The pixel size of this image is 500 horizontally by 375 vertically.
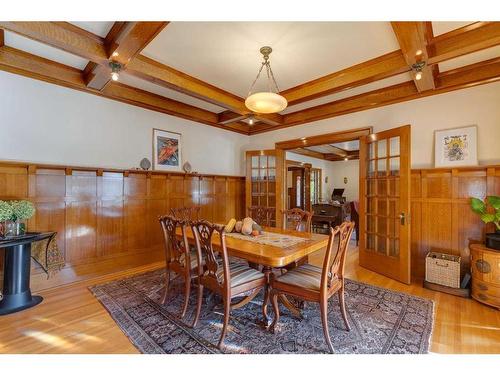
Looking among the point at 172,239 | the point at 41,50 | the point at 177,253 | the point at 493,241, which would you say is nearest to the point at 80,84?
the point at 41,50

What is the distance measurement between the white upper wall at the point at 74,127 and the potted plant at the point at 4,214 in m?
0.68

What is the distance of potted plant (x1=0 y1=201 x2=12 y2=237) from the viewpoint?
2.23m

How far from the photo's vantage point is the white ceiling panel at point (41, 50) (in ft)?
7.59

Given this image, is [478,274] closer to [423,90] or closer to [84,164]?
[423,90]

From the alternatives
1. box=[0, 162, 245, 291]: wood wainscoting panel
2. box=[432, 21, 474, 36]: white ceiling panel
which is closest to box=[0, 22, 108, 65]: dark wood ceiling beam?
box=[0, 162, 245, 291]: wood wainscoting panel

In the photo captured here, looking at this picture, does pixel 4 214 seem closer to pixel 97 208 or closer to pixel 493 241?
pixel 97 208

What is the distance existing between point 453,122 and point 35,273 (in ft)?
17.9

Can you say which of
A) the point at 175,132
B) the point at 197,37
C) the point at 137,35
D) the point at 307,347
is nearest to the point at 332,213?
the point at 175,132

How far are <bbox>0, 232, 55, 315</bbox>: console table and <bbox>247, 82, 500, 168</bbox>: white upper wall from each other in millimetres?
4422

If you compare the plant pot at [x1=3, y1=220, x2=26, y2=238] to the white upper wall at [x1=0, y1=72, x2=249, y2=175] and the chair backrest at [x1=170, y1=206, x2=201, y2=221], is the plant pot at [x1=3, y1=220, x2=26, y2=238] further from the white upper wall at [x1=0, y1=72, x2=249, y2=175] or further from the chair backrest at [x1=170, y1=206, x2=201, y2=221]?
the chair backrest at [x1=170, y1=206, x2=201, y2=221]

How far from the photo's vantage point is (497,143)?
2.68 m

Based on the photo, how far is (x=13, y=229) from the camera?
7.75 ft

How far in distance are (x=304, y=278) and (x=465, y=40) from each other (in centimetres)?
260

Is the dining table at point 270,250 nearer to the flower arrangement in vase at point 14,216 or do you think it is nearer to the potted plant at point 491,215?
the flower arrangement in vase at point 14,216
